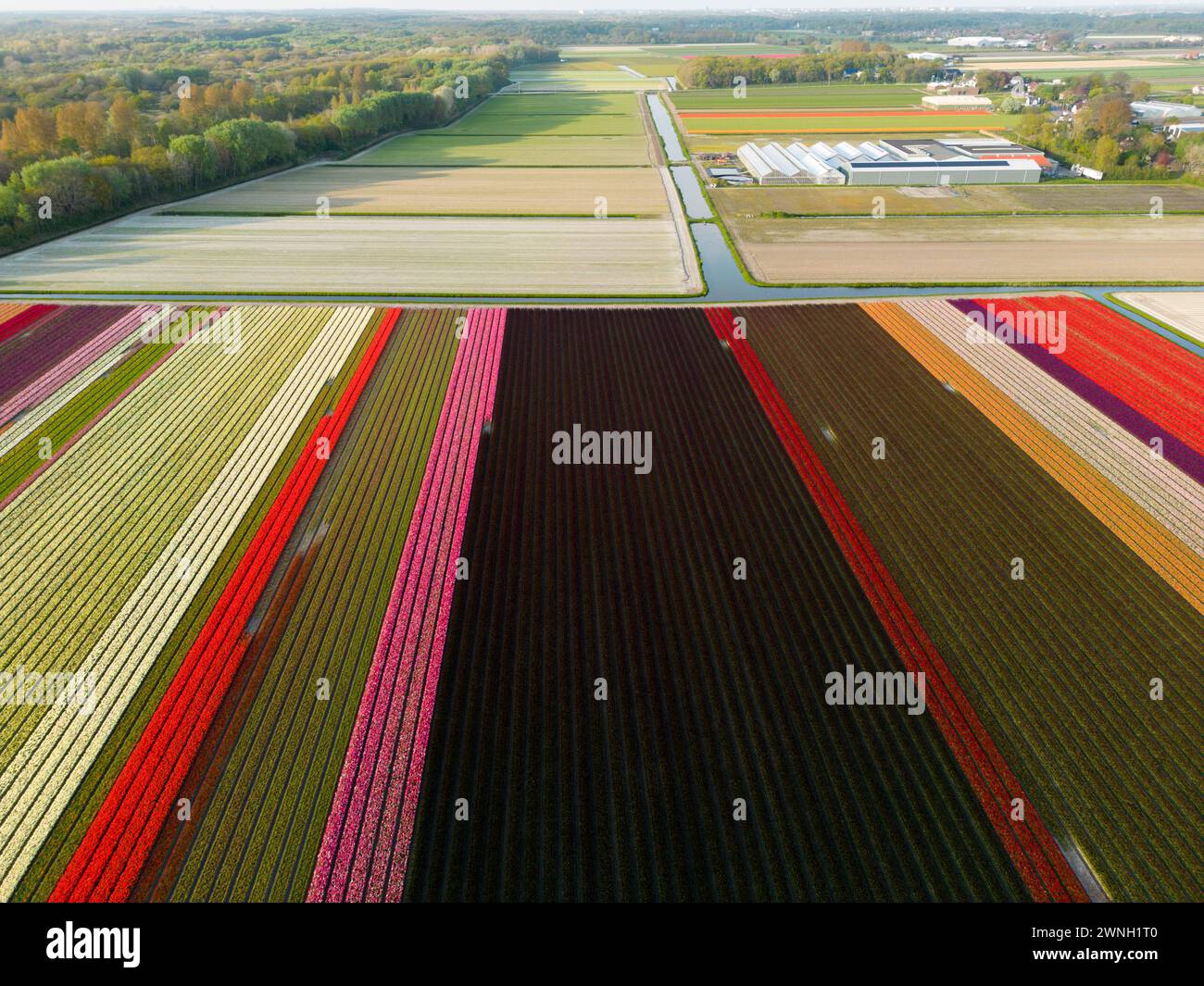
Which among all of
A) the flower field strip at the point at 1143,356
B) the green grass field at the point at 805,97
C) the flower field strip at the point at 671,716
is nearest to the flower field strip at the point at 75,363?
the flower field strip at the point at 671,716

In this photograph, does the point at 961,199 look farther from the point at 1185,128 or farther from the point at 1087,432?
the point at 1185,128

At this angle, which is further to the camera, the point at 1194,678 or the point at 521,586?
the point at 521,586

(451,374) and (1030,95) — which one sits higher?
(1030,95)

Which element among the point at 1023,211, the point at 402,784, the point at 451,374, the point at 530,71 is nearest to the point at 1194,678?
the point at 402,784

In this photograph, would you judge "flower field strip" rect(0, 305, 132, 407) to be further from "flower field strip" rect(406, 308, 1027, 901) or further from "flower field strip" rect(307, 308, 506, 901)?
"flower field strip" rect(406, 308, 1027, 901)

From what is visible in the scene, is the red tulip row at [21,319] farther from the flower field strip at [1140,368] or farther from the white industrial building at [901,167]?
the white industrial building at [901,167]

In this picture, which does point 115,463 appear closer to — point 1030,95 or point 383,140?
point 383,140

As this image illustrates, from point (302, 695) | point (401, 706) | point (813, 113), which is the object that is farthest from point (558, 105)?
point (401, 706)
